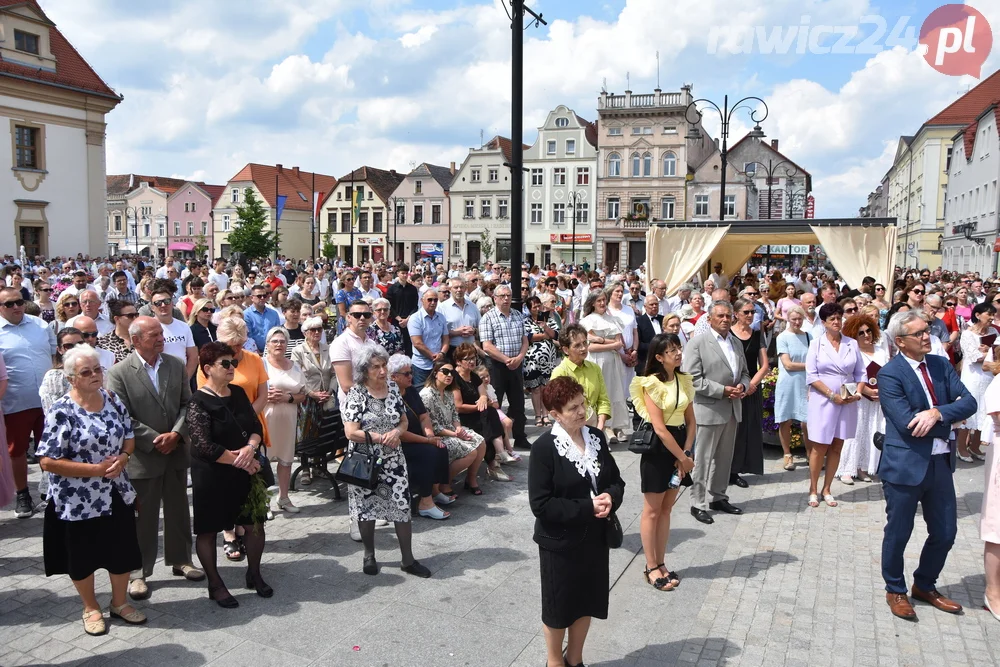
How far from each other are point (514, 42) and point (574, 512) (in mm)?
6794

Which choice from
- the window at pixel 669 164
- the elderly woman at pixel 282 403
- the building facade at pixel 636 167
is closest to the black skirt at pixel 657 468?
the elderly woman at pixel 282 403

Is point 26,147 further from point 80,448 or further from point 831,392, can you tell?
point 831,392

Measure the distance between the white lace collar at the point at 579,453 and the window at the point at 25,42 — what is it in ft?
129

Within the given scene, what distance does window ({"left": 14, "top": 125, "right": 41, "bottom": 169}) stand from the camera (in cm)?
3372

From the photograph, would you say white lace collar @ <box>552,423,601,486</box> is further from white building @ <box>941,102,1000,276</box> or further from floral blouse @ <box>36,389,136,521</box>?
white building @ <box>941,102,1000,276</box>

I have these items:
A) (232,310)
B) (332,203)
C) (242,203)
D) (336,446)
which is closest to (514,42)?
(232,310)

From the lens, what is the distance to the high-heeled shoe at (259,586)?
4.86 m

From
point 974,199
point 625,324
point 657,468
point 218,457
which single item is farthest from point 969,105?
point 218,457

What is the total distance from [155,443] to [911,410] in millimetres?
4806

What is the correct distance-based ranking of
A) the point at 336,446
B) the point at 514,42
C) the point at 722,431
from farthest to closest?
the point at 514,42
the point at 336,446
the point at 722,431

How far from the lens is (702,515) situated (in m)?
6.40

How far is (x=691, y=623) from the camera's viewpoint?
15.0 feet

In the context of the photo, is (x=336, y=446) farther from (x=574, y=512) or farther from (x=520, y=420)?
(x=574, y=512)

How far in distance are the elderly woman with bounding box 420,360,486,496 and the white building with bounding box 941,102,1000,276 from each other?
33.8 metres
